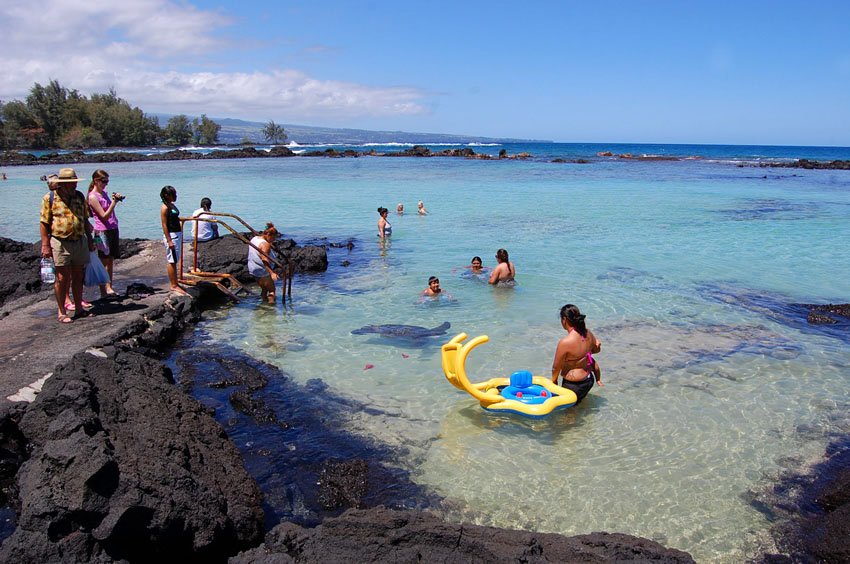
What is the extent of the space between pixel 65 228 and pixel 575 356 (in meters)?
6.93

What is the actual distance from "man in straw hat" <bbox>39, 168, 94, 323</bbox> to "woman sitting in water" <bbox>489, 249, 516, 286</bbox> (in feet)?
25.4

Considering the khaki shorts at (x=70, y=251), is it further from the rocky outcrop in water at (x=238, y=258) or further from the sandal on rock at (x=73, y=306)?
the rocky outcrop in water at (x=238, y=258)

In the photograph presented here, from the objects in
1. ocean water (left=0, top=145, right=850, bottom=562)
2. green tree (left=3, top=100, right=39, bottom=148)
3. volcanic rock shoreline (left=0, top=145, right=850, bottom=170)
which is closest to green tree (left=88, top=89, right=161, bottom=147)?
green tree (left=3, top=100, right=39, bottom=148)

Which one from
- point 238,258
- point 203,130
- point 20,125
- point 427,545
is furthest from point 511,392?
point 203,130

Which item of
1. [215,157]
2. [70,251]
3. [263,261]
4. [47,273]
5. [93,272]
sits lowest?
[47,273]

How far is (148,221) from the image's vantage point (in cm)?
2202

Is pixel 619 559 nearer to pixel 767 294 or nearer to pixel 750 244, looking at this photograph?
pixel 767 294

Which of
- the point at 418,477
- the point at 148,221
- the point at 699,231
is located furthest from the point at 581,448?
the point at 148,221

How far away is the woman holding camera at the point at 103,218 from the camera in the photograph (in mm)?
9586

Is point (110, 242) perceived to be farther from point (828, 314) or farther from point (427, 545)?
point (828, 314)

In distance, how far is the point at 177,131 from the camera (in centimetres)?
10250

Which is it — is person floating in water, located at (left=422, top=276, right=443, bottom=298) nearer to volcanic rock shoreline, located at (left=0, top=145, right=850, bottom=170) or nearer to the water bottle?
the water bottle

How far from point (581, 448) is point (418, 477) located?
1889 mm

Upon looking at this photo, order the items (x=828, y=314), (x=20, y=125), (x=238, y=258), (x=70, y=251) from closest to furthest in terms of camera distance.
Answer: (x=70, y=251), (x=828, y=314), (x=238, y=258), (x=20, y=125)
